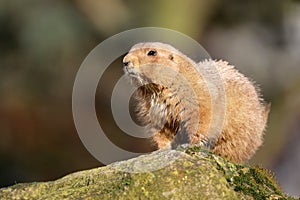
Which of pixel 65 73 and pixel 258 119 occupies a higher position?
pixel 65 73

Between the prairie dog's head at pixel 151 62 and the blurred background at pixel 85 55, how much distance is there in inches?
252

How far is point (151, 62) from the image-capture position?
6.24 metres

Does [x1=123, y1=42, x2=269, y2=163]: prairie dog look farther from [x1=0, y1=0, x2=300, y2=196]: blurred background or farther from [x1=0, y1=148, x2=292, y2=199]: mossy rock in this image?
[x1=0, y1=0, x2=300, y2=196]: blurred background

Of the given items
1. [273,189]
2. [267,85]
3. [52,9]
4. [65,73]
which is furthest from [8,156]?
[273,189]

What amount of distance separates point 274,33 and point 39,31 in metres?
4.61

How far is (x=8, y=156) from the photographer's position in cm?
1441

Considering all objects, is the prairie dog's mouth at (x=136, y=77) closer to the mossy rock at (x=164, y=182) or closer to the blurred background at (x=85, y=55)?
the mossy rock at (x=164, y=182)

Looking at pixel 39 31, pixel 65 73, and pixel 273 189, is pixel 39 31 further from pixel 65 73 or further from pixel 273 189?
pixel 273 189

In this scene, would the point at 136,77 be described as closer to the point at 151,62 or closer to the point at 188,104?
the point at 151,62

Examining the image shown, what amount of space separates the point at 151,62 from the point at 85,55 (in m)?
8.13

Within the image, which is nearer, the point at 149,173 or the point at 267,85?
the point at 149,173

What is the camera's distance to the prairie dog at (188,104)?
5965mm

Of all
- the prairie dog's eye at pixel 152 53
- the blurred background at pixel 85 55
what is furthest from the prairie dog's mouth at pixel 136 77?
the blurred background at pixel 85 55

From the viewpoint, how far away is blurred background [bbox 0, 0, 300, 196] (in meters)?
13.5
